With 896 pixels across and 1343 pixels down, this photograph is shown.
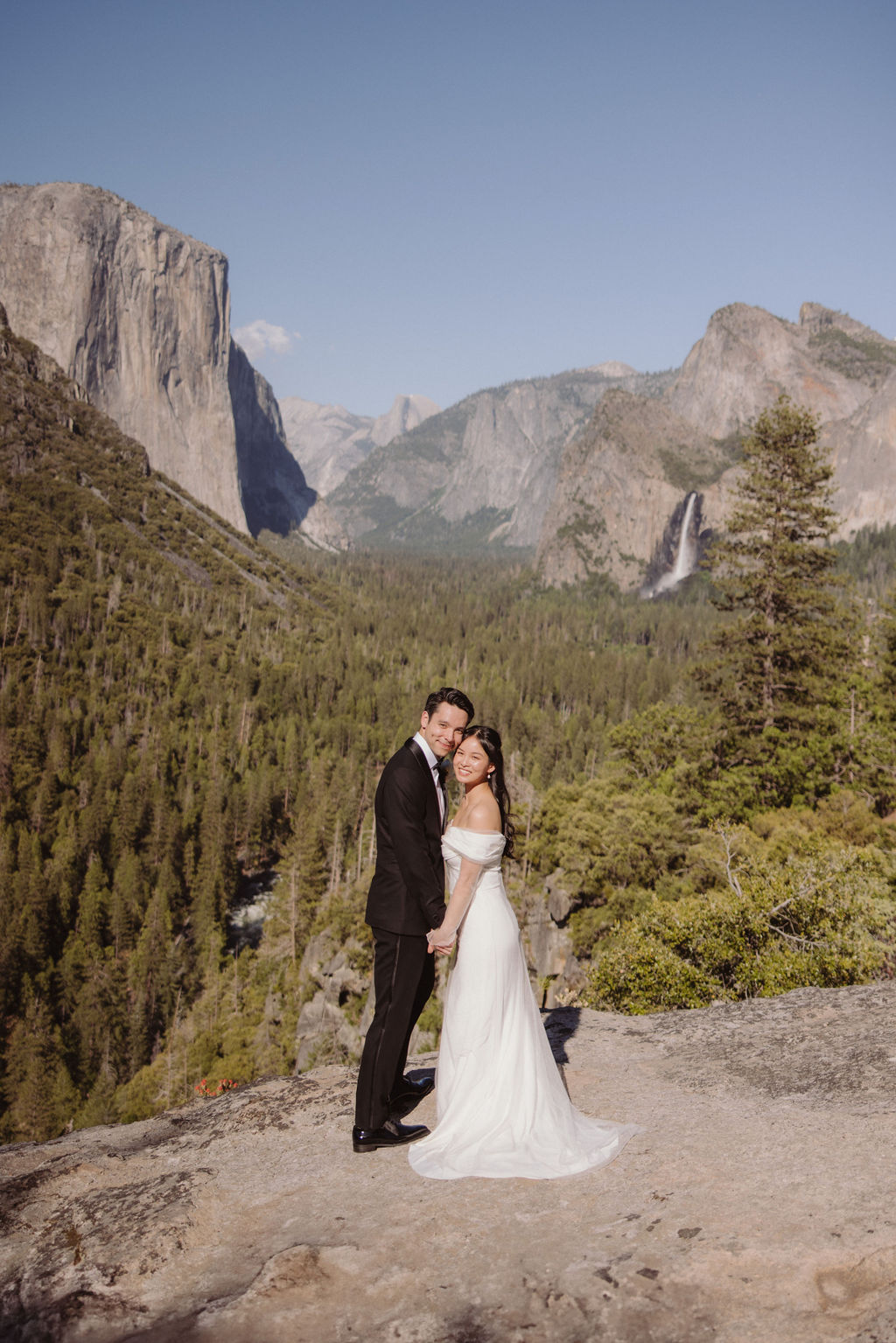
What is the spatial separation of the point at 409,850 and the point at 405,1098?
2.23m

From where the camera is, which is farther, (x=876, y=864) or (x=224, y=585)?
(x=224, y=585)

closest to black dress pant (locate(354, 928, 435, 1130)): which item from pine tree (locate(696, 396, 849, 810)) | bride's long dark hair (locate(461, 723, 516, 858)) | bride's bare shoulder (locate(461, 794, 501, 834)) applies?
bride's bare shoulder (locate(461, 794, 501, 834))

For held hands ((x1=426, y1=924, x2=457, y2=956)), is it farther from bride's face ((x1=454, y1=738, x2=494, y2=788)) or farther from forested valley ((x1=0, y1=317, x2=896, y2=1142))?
forested valley ((x1=0, y1=317, x2=896, y2=1142))

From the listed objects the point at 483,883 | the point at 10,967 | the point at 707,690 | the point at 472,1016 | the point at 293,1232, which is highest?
the point at 707,690

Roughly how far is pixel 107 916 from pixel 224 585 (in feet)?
300

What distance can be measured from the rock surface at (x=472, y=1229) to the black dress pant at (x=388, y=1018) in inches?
14.2

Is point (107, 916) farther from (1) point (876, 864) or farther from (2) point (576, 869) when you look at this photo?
(1) point (876, 864)

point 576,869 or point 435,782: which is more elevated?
point 435,782

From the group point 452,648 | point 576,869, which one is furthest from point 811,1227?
point 452,648

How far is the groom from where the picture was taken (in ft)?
19.7

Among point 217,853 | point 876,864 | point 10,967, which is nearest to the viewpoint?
point 876,864

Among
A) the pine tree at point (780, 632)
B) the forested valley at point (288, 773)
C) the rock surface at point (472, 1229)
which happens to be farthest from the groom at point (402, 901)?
the pine tree at point (780, 632)

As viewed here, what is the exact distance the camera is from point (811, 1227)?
4398mm

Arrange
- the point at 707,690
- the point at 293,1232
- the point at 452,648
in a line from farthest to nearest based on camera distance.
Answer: the point at 452,648, the point at 707,690, the point at 293,1232
